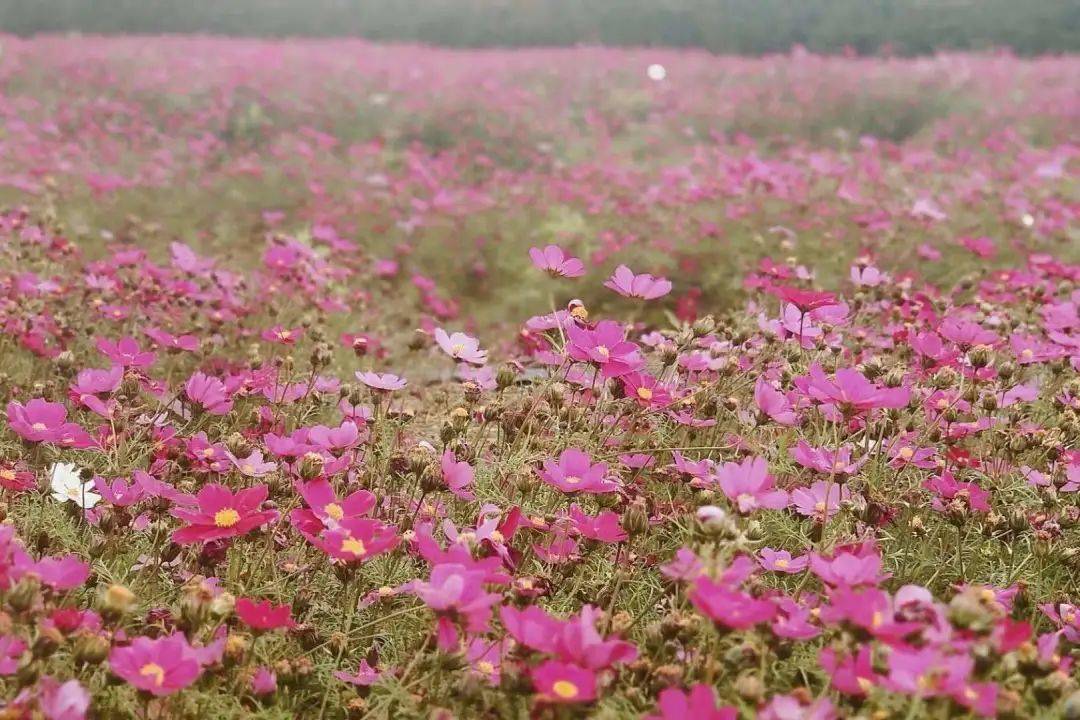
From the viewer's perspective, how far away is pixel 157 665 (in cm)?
102

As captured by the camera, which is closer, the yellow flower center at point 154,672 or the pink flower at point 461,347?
the yellow flower center at point 154,672

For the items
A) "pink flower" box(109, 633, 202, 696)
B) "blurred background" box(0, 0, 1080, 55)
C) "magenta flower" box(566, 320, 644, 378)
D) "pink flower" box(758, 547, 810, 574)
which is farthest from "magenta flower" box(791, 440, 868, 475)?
"blurred background" box(0, 0, 1080, 55)

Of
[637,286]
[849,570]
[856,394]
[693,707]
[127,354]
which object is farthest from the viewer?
[127,354]

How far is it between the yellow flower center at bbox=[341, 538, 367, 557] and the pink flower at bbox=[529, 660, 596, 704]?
0.96 feet

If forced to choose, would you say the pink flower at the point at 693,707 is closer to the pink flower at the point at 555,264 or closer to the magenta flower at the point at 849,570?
the magenta flower at the point at 849,570

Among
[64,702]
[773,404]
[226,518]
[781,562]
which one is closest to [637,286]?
[773,404]

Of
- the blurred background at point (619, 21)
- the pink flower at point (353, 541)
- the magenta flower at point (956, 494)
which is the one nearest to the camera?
the pink flower at point (353, 541)

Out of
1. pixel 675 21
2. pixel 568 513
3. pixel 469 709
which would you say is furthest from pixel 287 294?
pixel 675 21

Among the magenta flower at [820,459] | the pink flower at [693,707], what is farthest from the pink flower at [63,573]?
the magenta flower at [820,459]

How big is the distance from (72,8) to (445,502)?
54.9 ft

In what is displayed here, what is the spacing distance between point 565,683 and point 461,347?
0.84m

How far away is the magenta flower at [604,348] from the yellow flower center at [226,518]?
0.53 meters

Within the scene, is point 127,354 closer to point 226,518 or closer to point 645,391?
point 226,518

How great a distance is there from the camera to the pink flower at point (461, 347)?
170cm
